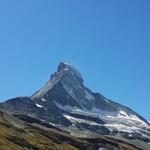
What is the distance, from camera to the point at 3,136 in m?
196

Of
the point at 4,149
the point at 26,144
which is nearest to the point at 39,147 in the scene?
the point at 26,144

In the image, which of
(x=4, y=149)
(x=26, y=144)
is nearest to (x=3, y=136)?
(x=26, y=144)

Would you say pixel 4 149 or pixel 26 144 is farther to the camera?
pixel 26 144

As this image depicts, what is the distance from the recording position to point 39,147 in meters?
197

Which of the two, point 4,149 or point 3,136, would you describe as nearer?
point 4,149

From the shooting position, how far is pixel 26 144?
198m

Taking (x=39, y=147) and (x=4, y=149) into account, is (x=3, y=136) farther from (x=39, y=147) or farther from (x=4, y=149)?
(x=4, y=149)

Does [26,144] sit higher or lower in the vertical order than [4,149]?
higher

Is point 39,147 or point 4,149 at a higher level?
point 39,147

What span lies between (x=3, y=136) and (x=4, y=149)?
135 ft

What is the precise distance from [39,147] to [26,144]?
5.76 m

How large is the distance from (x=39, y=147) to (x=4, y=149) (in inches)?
1667

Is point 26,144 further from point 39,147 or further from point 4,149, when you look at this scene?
point 4,149
